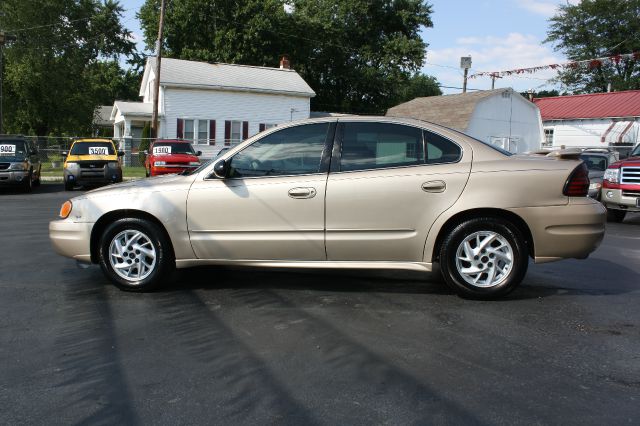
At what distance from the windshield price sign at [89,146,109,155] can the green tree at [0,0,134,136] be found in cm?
2880

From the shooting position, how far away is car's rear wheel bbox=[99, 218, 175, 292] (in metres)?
5.55

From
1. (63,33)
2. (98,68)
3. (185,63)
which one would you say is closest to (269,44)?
(185,63)

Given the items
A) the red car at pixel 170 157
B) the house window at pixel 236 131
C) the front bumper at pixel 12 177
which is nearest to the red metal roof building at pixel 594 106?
the house window at pixel 236 131

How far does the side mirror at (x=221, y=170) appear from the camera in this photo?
543cm

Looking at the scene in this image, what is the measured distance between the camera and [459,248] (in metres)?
5.32

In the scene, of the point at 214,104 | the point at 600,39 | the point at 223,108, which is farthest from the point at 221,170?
the point at 600,39

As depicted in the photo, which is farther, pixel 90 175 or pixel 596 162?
pixel 90 175

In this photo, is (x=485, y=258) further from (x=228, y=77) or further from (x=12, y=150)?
(x=228, y=77)

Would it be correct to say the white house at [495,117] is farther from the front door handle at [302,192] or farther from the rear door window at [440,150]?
the front door handle at [302,192]

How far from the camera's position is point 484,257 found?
5.34 metres

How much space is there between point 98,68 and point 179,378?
63.8 meters

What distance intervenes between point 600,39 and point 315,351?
183 ft

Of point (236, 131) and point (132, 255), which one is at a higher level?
point (236, 131)

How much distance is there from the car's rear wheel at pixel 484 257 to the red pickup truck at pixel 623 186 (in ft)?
25.3
